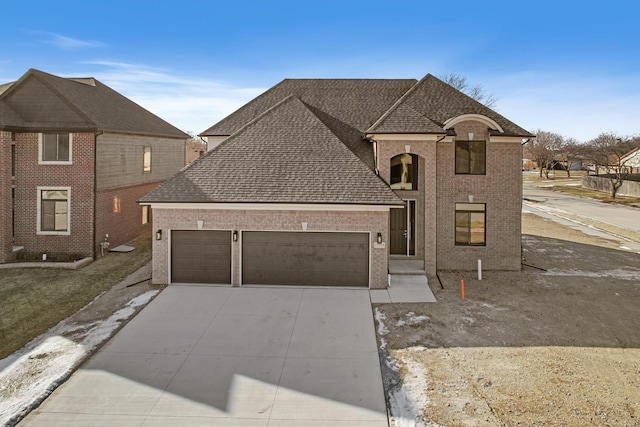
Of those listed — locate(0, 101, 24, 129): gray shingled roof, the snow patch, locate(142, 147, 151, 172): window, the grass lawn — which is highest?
locate(0, 101, 24, 129): gray shingled roof

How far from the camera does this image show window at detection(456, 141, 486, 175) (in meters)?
17.1

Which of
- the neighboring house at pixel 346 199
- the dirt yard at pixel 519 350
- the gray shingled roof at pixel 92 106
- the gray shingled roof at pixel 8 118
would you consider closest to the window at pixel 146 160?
the gray shingled roof at pixel 92 106

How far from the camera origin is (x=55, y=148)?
1867cm

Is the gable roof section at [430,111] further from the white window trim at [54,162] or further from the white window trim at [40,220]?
the white window trim at [40,220]

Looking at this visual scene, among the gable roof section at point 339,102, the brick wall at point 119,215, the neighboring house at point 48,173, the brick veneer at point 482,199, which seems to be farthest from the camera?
the gable roof section at point 339,102

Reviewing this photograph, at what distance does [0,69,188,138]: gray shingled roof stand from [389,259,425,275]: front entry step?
13.5 meters

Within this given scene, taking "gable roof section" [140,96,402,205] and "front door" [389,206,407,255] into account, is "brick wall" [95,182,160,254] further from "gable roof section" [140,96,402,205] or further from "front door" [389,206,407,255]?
"front door" [389,206,407,255]

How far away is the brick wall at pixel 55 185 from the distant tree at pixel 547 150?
66.1 m

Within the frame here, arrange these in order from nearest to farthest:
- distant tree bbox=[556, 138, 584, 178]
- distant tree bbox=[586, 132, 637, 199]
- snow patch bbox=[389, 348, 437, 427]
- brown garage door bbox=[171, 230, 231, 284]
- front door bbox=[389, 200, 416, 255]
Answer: snow patch bbox=[389, 348, 437, 427] → brown garage door bbox=[171, 230, 231, 284] → front door bbox=[389, 200, 416, 255] → distant tree bbox=[586, 132, 637, 199] → distant tree bbox=[556, 138, 584, 178]

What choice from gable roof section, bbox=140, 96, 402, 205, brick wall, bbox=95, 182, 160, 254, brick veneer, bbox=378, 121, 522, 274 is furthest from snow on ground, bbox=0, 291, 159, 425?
brick veneer, bbox=378, 121, 522, 274

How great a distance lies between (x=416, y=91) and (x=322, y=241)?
350 inches

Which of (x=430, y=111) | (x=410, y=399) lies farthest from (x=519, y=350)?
(x=430, y=111)

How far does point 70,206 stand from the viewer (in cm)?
1869

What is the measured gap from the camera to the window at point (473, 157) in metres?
17.1
